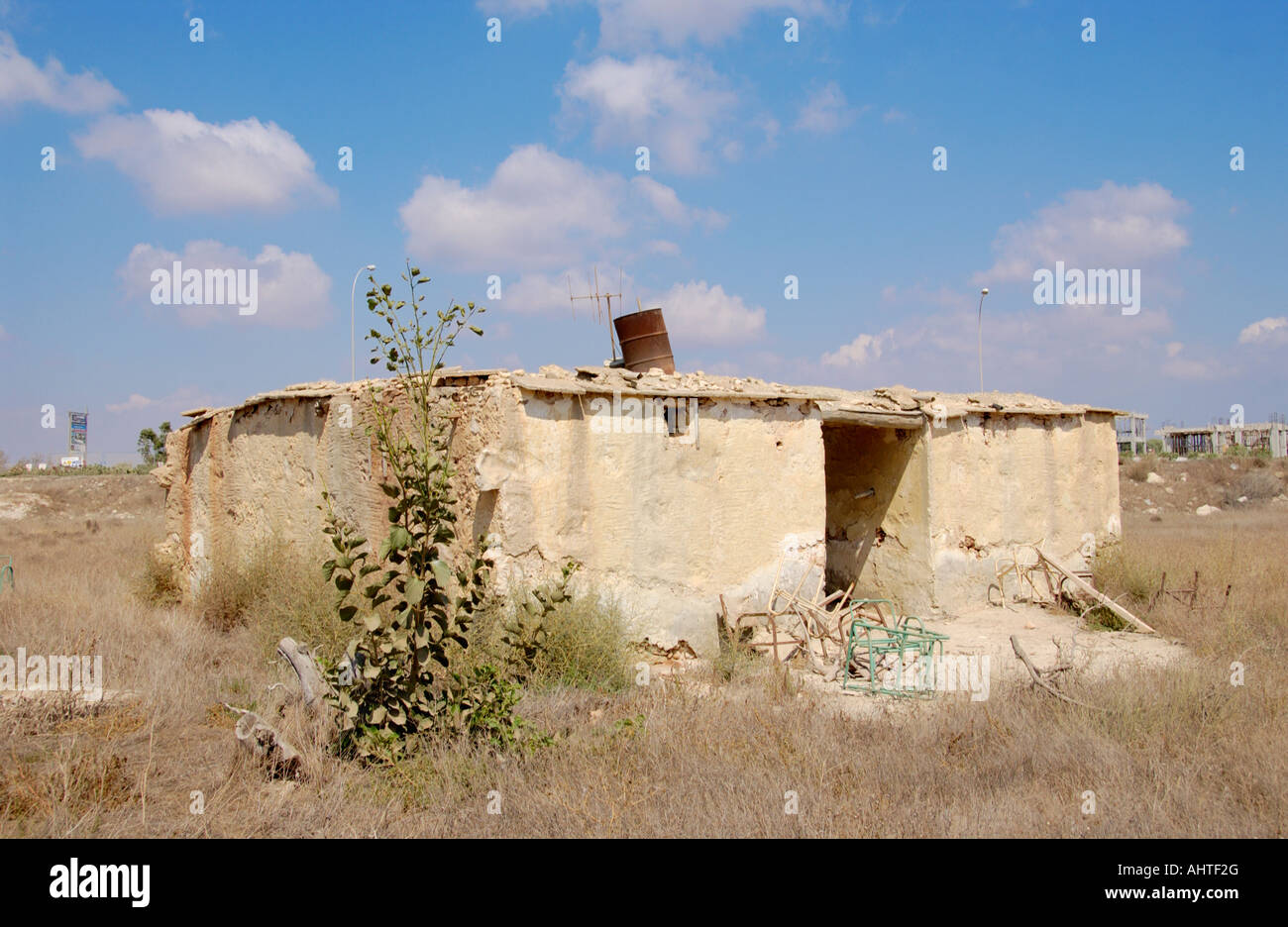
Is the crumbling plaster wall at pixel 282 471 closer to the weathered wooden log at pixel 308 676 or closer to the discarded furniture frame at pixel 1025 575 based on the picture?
the weathered wooden log at pixel 308 676

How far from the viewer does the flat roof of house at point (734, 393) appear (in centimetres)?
664

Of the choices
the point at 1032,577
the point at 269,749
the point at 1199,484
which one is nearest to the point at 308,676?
the point at 269,749

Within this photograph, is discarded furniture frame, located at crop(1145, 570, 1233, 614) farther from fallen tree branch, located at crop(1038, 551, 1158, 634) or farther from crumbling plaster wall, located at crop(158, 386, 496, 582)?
crumbling plaster wall, located at crop(158, 386, 496, 582)

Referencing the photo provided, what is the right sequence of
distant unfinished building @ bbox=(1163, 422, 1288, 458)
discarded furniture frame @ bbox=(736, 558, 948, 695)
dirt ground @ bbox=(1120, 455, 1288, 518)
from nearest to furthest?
discarded furniture frame @ bbox=(736, 558, 948, 695) → dirt ground @ bbox=(1120, 455, 1288, 518) → distant unfinished building @ bbox=(1163, 422, 1288, 458)

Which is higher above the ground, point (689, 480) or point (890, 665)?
point (689, 480)

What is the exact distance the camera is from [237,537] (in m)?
8.94

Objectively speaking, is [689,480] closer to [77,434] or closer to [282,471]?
[282,471]

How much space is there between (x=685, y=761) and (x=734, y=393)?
3.92 metres

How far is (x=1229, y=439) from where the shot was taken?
3341 cm

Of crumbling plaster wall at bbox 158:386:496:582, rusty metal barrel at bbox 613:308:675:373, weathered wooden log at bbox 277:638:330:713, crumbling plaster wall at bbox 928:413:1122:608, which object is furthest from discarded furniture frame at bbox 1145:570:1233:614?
weathered wooden log at bbox 277:638:330:713

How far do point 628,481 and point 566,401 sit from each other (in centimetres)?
87

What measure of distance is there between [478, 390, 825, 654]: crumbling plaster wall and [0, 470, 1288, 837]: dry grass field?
872 mm

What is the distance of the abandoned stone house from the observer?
657 cm

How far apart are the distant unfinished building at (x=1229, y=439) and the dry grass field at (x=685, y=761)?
30.0 metres
